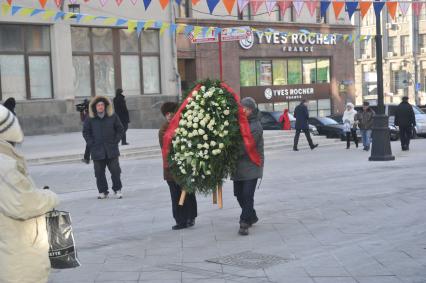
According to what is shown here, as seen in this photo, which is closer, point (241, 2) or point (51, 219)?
point (51, 219)

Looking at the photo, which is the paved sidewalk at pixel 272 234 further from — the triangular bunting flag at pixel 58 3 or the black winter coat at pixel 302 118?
the triangular bunting flag at pixel 58 3

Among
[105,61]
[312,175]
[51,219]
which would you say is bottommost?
[312,175]

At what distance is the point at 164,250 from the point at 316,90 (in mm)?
35949

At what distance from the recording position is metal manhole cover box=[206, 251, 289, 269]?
7195 mm

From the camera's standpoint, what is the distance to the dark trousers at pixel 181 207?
368 inches

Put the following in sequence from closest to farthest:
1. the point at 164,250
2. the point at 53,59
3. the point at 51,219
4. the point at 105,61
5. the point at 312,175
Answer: the point at 51,219
the point at 164,250
the point at 312,175
the point at 53,59
the point at 105,61

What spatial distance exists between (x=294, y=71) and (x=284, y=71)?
875 mm

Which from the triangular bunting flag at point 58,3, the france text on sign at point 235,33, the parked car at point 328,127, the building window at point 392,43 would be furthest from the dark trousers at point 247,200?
the building window at point 392,43

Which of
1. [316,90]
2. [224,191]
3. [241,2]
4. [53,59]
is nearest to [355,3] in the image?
[241,2]

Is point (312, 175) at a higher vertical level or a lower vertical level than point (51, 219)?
lower

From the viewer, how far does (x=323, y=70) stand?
43.3 metres

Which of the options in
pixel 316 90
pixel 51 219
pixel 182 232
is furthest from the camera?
pixel 316 90

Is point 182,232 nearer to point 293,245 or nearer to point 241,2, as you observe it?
point 293,245

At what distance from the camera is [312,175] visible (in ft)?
49.9
